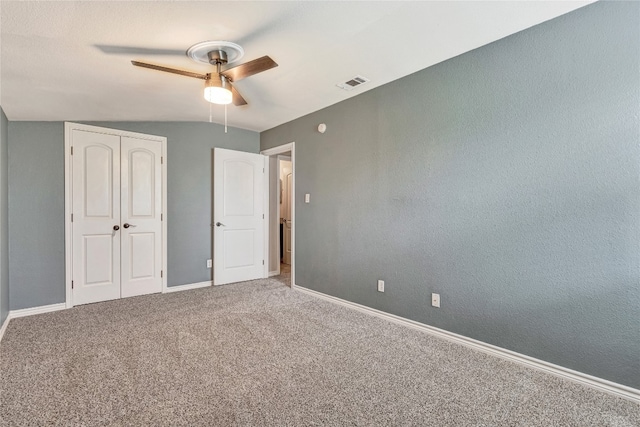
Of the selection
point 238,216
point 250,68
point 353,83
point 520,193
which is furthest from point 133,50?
point 520,193

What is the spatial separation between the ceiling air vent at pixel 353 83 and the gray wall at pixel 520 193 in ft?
0.82

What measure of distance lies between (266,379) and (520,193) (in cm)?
224

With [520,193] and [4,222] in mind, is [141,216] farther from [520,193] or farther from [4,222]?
[520,193]

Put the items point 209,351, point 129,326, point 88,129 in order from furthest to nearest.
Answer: point 88,129 < point 129,326 < point 209,351

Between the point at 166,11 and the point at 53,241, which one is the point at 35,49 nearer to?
the point at 166,11

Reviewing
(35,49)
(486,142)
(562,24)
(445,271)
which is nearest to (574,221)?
(486,142)

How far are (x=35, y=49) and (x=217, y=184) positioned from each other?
8.56 ft

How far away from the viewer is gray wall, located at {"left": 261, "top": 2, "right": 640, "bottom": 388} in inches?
75.0

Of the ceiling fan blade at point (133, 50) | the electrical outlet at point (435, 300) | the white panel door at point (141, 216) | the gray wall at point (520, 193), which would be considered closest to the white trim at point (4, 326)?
the white panel door at point (141, 216)

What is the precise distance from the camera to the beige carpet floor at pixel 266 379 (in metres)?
1.69

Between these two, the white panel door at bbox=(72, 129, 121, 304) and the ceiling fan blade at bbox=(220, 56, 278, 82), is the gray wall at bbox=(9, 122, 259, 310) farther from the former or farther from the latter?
the ceiling fan blade at bbox=(220, 56, 278, 82)

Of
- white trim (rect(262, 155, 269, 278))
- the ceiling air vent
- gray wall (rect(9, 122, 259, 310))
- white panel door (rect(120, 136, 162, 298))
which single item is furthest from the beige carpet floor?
the ceiling air vent

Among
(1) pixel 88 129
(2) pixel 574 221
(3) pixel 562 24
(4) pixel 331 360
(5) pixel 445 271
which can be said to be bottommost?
(4) pixel 331 360

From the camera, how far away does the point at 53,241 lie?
3.46 m
